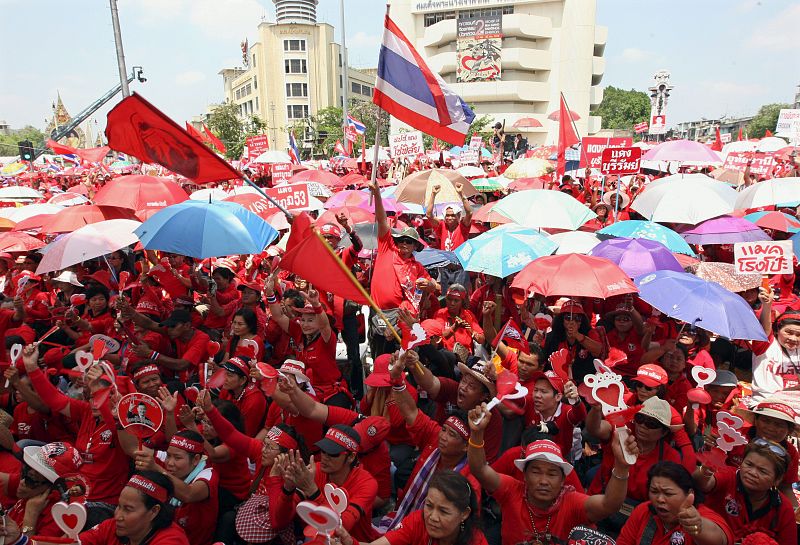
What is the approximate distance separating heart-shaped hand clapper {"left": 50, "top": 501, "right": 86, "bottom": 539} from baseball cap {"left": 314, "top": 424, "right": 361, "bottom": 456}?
1179 mm

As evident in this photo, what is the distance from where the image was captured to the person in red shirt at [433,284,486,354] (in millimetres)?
4961

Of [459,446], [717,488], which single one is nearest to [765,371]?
[717,488]

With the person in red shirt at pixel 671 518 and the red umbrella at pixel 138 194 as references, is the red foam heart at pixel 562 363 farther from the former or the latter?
the red umbrella at pixel 138 194

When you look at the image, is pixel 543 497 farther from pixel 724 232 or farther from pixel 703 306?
pixel 724 232

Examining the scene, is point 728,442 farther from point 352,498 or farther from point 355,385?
point 355,385

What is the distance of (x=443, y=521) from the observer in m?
2.49

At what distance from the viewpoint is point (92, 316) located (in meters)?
5.53

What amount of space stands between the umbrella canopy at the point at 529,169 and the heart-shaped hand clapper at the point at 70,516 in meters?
10.7

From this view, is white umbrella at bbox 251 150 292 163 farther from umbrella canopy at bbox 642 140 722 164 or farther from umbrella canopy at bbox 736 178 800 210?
umbrella canopy at bbox 736 178 800 210

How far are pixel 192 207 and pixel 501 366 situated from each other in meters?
Answer: 3.51

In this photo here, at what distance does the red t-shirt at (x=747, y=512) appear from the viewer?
8.84 feet

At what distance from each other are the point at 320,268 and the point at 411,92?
233 cm

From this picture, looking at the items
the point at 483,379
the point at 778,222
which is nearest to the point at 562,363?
the point at 483,379

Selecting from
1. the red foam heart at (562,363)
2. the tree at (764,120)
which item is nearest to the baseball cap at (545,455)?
the red foam heart at (562,363)
